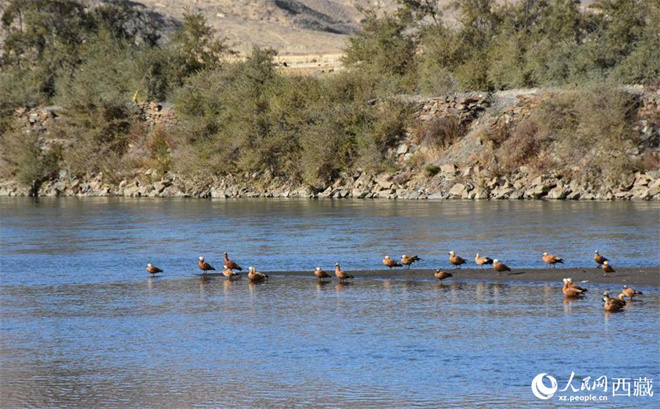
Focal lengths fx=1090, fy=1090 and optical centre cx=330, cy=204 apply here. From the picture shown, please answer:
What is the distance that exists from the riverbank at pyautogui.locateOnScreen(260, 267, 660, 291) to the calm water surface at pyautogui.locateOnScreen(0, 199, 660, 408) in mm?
559

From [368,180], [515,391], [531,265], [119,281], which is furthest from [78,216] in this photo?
[515,391]

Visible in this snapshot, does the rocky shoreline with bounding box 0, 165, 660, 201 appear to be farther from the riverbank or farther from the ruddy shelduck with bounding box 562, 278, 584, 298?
the ruddy shelduck with bounding box 562, 278, 584, 298

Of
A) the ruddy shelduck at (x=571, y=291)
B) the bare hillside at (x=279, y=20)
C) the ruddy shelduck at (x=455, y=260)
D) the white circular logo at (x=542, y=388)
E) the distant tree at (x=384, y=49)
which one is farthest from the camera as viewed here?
the bare hillside at (x=279, y=20)

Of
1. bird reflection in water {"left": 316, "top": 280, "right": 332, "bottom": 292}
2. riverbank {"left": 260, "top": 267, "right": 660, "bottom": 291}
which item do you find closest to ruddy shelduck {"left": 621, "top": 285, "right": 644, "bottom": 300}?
riverbank {"left": 260, "top": 267, "right": 660, "bottom": 291}

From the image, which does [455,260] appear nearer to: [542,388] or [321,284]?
[321,284]

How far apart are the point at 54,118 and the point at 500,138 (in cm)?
3132

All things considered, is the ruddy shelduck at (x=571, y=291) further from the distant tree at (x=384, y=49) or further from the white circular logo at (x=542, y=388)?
the distant tree at (x=384, y=49)

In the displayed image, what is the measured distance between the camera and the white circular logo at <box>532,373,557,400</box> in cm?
1338

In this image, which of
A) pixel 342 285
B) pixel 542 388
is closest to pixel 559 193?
pixel 342 285

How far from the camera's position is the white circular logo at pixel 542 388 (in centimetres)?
1338

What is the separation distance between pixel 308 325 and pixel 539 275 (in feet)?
21.7

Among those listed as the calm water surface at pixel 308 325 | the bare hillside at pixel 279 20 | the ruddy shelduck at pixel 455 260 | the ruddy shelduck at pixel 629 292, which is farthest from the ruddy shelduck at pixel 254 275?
the bare hillside at pixel 279 20

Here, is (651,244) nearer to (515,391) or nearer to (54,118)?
(515,391)

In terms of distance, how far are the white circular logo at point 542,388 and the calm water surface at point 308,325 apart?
0.13 metres
